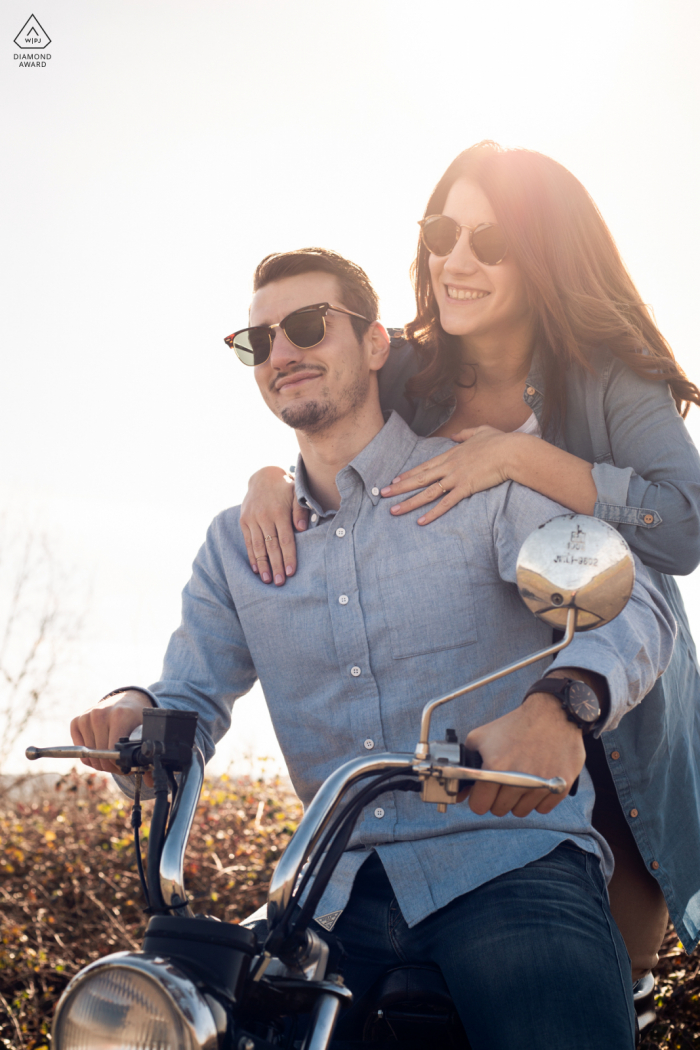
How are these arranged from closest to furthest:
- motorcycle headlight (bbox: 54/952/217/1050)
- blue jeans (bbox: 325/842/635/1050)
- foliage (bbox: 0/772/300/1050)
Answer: motorcycle headlight (bbox: 54/952/217/1050), blue jeans (bbox: 325/842/635/1050), foliage (bbox: 0/772/300/1050)

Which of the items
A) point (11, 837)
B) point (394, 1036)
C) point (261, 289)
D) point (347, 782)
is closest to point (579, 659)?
point (347, 782)

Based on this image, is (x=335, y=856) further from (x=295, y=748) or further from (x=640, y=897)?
(x=640, y=897)

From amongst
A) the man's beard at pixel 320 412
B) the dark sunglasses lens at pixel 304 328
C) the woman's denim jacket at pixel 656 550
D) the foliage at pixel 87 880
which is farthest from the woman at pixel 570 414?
the foliage at pixel 87 880

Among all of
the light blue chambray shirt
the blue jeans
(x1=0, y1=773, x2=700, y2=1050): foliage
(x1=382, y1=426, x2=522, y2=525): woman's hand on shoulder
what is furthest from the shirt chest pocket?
(x1=0, y1=773, x2=700, y2=1050): foliage

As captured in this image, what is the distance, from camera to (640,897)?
2779 millimetres

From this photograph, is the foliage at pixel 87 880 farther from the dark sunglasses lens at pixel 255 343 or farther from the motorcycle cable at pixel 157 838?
the motorcycle cable at pixel 157 838

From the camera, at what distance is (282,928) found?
1.32m

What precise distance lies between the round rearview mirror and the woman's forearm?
1.23m

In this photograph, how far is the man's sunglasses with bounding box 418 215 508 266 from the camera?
3072 mm

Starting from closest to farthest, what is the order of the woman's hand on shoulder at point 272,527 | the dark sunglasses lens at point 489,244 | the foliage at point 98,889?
the woman's hand on shoulder at point 272,527 < the dark sunglasses lens at point 489,244 < the foliage at point 98,889

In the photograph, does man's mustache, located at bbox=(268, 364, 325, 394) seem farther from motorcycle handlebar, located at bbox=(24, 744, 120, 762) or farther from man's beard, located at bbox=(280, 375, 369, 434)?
motorcycle handlebar, located at bbox=(24, 744, 120, 762)

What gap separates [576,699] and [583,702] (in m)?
0.01

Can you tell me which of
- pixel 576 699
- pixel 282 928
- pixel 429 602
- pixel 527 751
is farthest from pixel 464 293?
pixel 282 928

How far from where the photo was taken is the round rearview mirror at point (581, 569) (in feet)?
4.56
